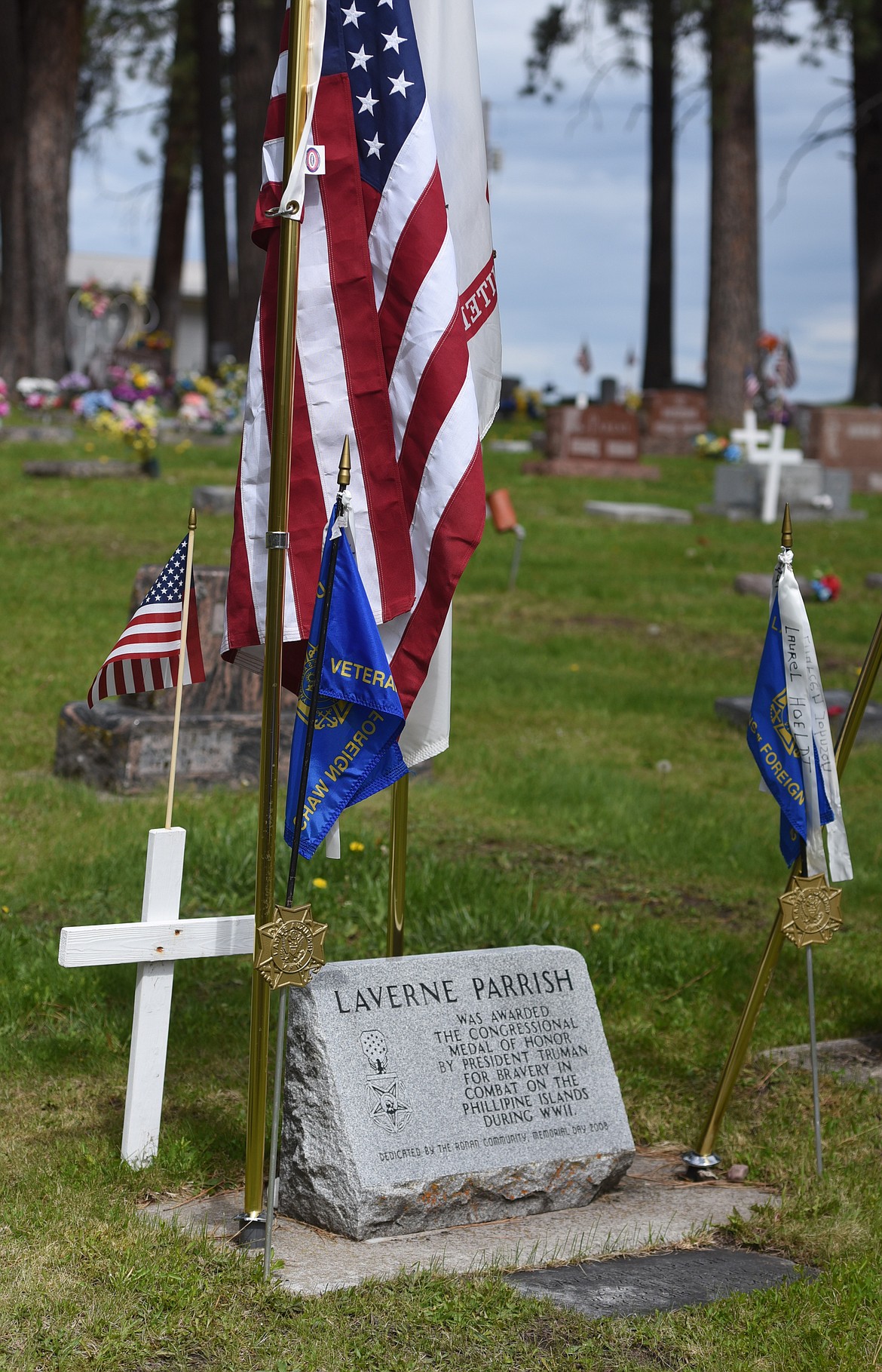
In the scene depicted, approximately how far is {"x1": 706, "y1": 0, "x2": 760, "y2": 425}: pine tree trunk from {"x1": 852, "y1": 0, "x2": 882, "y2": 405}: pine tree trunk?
4411 mm

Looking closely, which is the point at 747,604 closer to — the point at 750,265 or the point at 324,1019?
the point at 324,1019

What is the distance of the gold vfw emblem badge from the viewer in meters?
4.21

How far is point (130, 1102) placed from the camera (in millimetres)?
4148

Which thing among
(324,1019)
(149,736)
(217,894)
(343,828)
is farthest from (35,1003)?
(149,736)

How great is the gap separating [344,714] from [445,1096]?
1.11m

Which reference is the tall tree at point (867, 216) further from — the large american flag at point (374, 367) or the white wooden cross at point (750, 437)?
the large american flag at point (374, 367)

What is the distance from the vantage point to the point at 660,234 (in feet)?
107

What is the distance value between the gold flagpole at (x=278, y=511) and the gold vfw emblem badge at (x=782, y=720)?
139 centimetres

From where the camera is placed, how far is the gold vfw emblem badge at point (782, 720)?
421cm

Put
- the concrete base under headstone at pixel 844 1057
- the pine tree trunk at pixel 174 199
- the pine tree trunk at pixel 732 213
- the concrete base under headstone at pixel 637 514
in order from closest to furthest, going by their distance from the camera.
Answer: the concrete base under headstone at pixel 844 1057, the concrete base under headstone at pixel 637 514, the pine tree trunk at pixel 732 213, the pine tree trunk at pixel 174 199

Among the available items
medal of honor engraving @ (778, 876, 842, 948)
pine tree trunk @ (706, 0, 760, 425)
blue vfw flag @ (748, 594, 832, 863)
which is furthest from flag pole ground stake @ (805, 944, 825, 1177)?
pine tree trunk @ (706, 0, 760, 425)

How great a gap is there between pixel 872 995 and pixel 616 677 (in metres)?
5.33

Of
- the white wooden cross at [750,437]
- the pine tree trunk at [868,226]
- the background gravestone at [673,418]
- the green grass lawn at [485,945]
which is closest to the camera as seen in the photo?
the green grass lawn at [485,945]

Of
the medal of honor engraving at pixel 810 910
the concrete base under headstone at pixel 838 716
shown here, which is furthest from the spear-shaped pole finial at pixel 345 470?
the concrete base under headstone at pixel 838 716
